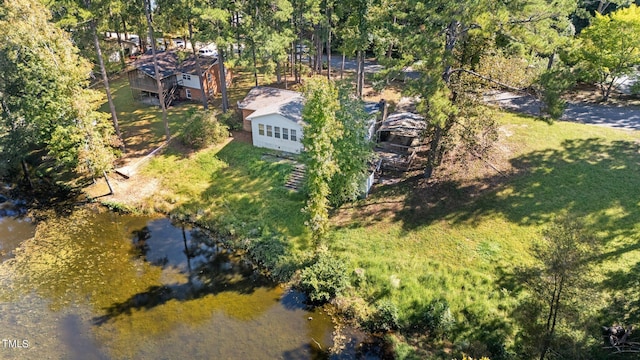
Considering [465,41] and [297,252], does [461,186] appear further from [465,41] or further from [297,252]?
[297,252]

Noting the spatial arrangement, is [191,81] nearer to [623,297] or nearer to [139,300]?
[139,300]

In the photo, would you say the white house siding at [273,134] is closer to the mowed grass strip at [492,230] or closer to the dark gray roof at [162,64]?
the mowed grass strip at [492,230]

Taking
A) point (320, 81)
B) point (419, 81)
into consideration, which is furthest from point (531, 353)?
point (320, 81)

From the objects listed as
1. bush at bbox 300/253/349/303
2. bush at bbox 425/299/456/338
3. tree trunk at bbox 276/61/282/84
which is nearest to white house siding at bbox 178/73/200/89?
tree trunk at bbox 276/61/282/84

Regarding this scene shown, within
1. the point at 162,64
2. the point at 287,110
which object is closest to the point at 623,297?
the point at 287,110

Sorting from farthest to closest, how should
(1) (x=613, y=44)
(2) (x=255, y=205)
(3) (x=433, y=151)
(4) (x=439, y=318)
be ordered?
(1) (x=613, y=44), (2) (x=255, y=205), (3) (x=433, y=151), (4) (x=439, y=318)

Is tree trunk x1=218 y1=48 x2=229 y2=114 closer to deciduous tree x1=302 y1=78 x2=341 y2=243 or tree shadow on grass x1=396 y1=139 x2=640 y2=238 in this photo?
deciduous tree x1=302 y1=78 x2=341 y2=243

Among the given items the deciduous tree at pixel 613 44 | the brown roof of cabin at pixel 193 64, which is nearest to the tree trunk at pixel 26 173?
the brown roof of cabin at pixel 193 64
